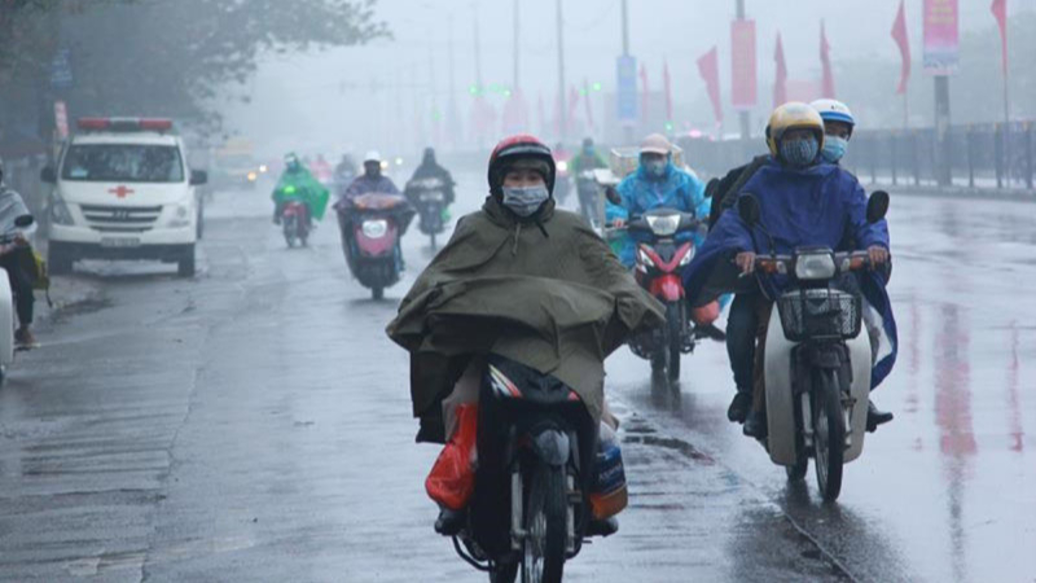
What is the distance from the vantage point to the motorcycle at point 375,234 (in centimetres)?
2369

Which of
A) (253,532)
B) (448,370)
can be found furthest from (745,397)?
(448,370)

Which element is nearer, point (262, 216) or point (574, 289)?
point (574, 289)

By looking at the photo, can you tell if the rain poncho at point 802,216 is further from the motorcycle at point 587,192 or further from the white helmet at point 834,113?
the motorcycle at point 587,192

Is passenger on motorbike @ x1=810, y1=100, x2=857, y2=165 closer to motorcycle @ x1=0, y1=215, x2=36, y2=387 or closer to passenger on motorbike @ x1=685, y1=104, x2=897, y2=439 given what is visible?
passenger on motorbike @ x1=685, y1=104, x2=897, y2=439

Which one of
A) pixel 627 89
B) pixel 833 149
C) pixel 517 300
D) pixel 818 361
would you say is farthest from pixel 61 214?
pixel 627 89

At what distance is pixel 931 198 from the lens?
51.2 meters

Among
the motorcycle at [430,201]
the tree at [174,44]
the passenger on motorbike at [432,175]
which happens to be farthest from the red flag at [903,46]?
the motorcycle at [430,201]

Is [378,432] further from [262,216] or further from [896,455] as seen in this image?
[262,216]

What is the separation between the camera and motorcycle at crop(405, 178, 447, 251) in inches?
1433

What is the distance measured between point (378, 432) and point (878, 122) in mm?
109104

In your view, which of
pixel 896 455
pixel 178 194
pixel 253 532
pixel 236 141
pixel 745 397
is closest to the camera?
pixel 253 532

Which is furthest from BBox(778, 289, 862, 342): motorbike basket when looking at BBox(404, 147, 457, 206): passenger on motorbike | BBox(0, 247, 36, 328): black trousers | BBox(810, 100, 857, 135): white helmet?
BBox(404, 147, 457, 206): passenger on motorbike

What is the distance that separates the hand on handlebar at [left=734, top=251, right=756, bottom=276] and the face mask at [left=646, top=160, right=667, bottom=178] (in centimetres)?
559

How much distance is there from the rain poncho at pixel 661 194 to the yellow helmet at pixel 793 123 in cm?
543
